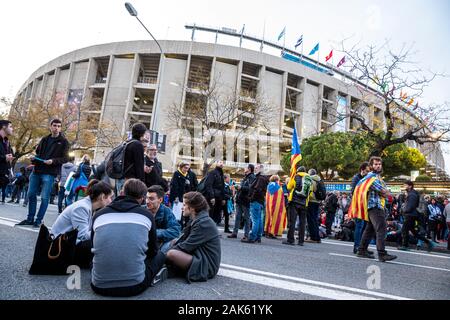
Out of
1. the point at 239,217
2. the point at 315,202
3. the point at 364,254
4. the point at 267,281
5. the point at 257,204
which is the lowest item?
the point at 267,281

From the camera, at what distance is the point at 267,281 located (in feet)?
11.2

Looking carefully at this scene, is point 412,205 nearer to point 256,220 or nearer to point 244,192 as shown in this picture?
point 256,220

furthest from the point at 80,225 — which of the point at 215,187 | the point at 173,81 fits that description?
the point at 173,81

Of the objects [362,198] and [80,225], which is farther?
[362,198]

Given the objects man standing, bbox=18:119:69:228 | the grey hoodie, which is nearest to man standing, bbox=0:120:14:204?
man standing, bbox=18:119:69:228

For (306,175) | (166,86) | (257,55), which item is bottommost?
(306,175)

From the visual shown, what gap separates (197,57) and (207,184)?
3648 cm

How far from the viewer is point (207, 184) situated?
7.53 meters

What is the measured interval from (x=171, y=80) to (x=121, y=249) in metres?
38.9

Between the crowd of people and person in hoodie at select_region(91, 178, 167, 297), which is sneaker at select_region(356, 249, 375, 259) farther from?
person in hoodie at select_region(91, 178, 167, 297)

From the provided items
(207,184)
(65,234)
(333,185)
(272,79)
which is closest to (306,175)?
(207,184)

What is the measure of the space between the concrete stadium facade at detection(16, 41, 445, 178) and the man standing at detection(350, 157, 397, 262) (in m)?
31.0

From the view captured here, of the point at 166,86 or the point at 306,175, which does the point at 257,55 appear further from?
the point at 306,175

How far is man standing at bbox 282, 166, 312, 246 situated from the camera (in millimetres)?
7444
